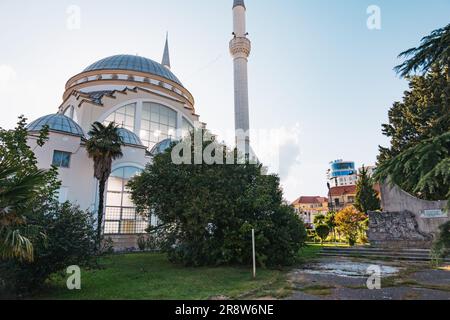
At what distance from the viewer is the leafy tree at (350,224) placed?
71.2ft

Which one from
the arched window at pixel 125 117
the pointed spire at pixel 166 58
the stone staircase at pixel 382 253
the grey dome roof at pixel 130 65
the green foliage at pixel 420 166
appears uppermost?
the pointed spire at pixel 166 58

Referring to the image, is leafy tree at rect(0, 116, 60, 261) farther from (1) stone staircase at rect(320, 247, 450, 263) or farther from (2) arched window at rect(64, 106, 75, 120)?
(2) arched window at rect(64, 106, 75, 120)

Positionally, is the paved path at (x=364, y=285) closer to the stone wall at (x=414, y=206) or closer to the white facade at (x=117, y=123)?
the stone wall at (x=414, y=206)

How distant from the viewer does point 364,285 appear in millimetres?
8180

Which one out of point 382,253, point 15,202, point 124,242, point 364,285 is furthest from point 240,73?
point 15,202

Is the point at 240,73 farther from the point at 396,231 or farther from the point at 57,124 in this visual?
the point at 396,231

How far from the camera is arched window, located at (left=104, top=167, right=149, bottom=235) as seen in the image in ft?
72.7

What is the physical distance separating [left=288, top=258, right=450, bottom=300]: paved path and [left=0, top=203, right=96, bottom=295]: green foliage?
5725 millimetres

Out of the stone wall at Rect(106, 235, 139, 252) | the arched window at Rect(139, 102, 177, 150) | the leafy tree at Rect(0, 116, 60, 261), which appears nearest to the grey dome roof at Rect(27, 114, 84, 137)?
the stone wall at Rect(106, 235, 139, 252)

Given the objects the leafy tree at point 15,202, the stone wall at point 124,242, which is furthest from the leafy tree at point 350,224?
the leafy tree at point 15,202

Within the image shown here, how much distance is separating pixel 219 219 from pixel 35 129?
16959 millimetres

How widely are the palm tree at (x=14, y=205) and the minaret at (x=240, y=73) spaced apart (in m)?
24.4
